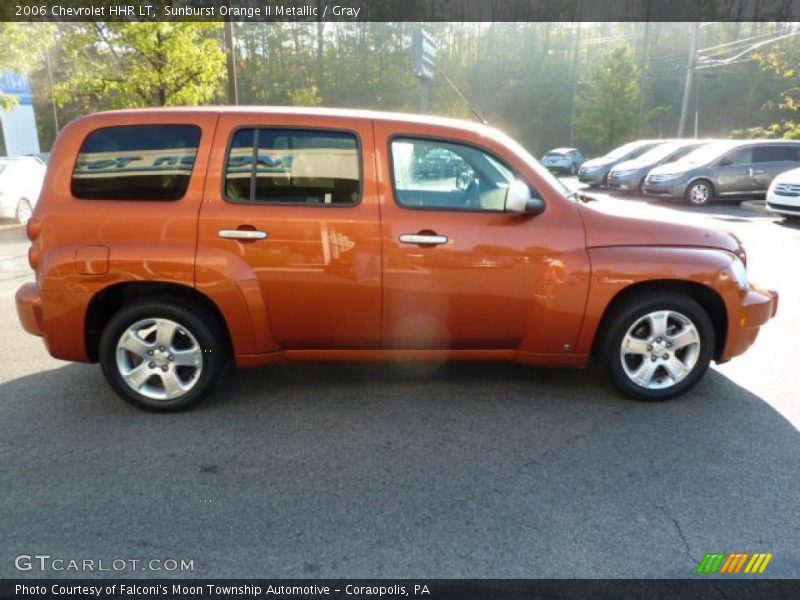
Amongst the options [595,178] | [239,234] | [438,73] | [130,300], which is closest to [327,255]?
[239,234]

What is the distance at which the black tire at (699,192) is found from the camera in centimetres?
1530

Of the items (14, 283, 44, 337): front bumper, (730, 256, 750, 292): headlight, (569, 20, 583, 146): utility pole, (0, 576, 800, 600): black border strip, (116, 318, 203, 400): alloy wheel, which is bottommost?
(0, 576, 800, 600): black border strip

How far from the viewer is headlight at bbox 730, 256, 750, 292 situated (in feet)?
12.5

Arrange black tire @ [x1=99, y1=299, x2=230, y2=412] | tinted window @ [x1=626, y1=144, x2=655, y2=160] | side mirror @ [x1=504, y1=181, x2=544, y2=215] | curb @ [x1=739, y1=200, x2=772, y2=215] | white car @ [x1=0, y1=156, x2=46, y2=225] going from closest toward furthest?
1. side mirror @ [x1=504, y1=181, x2=544, y2=215]
2. black tire @ [x1=99, y1=299, x2=230, y2=412]
3. white car @ [x1=0, y1=156, x2=46, y2=225]
4. curb @ [x1=739, y1=200, x2=772, y2=215]
5. tinted window @ [x1=626, y1=144, x2=655, y2=160]

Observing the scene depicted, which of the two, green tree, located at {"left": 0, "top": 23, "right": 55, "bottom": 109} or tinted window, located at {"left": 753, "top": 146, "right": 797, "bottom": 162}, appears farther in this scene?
tinted window, located at {"left": 753, "top": 146, "right": 797, "bottom": 162}

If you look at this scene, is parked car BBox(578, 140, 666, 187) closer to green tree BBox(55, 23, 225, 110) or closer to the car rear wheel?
green tree BBox(55, 23, 225, 110)

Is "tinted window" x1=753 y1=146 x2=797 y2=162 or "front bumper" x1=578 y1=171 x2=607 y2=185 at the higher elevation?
"tinted window" x1=753 y1=146 x2=797 y2=162

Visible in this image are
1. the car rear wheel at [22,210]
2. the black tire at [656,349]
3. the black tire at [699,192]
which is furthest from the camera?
the black tire at [699,192]

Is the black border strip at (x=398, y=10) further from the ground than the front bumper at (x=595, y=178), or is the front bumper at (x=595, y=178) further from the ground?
the black border strip at (x=398, y=10)

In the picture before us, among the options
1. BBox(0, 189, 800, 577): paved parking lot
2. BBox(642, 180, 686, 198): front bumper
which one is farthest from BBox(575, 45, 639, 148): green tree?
BBox(0, 189, 800, 577): paved parking lot

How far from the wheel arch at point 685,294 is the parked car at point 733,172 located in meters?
12.9

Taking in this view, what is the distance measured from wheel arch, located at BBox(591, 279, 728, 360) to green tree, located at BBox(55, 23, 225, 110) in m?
13.6

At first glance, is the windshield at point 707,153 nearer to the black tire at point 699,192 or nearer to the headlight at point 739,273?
the black tire at point 699,192

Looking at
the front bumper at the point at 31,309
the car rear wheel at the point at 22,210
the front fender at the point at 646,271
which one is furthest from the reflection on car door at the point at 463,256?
the car rear wheel at the point at 22,210
